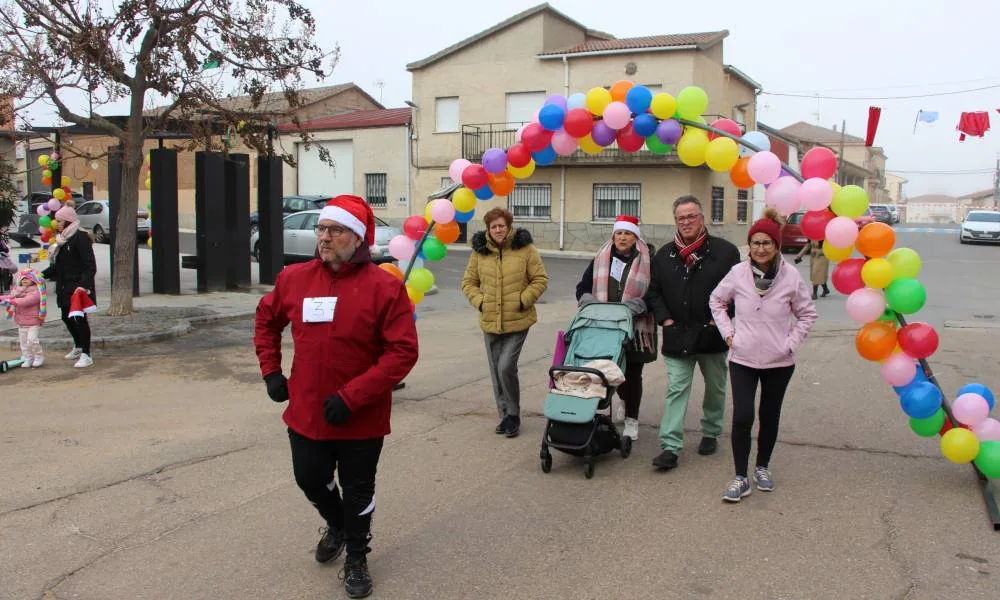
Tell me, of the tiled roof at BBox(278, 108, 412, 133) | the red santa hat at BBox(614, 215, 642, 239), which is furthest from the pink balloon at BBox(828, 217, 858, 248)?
the tiled roof at BBox(278, 108, 412, 133)

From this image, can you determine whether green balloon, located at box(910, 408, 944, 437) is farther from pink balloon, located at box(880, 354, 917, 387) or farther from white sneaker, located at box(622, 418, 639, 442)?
white sneaker, located at box(622, 418, 639, 442)

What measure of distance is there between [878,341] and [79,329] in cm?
802

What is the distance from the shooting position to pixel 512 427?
6.35 m

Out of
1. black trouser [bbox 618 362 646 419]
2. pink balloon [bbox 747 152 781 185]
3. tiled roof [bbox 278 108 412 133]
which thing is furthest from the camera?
tiled roof [bbox 278 108 412 133]

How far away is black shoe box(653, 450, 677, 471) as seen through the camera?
17.9 feet

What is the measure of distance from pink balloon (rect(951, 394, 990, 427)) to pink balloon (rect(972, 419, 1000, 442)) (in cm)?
3

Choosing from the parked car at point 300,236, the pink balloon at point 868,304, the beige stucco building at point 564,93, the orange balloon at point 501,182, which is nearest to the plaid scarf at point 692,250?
the pink balloon at point 868,304

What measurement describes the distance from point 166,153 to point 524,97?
748 inches

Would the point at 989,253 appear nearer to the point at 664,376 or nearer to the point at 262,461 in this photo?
the point at 664,376

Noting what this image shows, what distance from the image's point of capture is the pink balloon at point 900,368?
17.0 feet

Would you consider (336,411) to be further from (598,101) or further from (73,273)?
(73,273)

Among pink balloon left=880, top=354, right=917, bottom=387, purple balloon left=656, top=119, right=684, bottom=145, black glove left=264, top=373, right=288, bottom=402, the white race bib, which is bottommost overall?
pink balloon left=880, top=354, right=917, bottom=387

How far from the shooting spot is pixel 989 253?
96.1 feet

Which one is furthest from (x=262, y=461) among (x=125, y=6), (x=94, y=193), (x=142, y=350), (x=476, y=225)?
(x=94, y=193)
